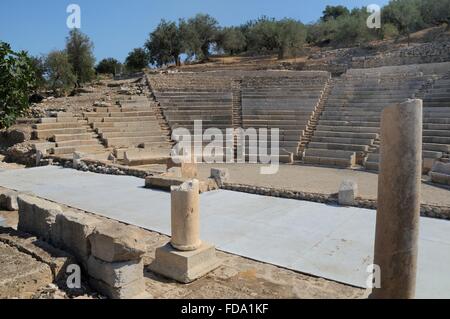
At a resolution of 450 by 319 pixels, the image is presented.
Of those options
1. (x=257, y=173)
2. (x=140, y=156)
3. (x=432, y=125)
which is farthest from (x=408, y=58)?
(x=140, y=156)

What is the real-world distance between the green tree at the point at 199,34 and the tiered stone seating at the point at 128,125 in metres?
22.8

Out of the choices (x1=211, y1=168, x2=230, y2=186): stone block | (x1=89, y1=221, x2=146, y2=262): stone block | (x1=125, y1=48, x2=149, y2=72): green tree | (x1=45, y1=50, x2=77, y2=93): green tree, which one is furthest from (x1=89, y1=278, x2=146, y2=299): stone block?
(x1=125, y1=48, x2=149, y2=72): green tree

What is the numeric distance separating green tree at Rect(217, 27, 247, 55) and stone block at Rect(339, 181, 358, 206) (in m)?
40.1

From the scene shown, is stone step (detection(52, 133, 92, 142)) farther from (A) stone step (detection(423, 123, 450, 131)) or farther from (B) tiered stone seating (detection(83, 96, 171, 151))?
(A) stone step (detection(423, 123, 450, 131))

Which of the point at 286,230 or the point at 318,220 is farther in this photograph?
the point at 318,220

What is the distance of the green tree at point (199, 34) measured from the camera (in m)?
41.4

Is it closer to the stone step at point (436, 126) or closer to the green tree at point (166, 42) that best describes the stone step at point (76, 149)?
the stone step at point (436, 126)

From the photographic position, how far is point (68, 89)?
3203 centimetres

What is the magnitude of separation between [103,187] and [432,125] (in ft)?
38.6

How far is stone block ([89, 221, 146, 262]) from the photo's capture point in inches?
173

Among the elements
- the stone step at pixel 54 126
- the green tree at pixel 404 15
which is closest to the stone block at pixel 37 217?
the stone step at pixel 54 126
